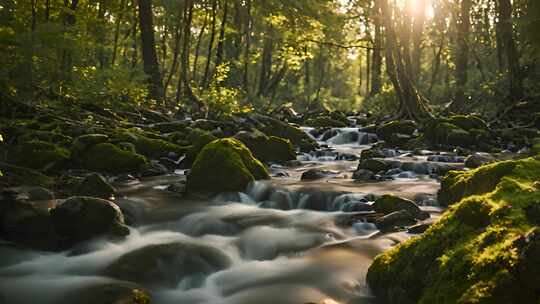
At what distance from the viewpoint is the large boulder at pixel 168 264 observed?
5.28m

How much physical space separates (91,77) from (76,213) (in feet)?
26.3

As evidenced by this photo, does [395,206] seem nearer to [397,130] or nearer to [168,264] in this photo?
[168,264]

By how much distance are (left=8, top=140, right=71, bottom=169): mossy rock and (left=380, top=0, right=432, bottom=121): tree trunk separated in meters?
13.1

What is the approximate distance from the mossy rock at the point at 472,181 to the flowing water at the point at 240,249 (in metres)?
0.63

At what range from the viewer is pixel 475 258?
356 centimetres

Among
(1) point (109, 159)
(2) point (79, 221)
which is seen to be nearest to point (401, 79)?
(1) point (109, 159)

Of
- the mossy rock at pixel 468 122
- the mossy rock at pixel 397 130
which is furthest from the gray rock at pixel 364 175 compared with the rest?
the mossy rock at pixel 468 122

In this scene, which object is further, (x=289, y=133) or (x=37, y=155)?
(x=289, y=133)

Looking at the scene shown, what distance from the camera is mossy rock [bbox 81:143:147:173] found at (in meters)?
10.7

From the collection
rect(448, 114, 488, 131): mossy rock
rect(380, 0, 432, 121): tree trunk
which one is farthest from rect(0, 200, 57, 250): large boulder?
rect(380, 0, 432, 121): tree trunk

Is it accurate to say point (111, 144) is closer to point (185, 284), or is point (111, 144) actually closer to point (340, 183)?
point (340, 183)

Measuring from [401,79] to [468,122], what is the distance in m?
3.53

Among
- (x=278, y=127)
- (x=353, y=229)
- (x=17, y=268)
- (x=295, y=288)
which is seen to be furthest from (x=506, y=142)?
(x=17, y=268)

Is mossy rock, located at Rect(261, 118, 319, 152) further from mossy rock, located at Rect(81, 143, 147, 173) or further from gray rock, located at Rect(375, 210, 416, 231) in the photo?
gray rock, located at Rect(375, 210, 416, 231)
